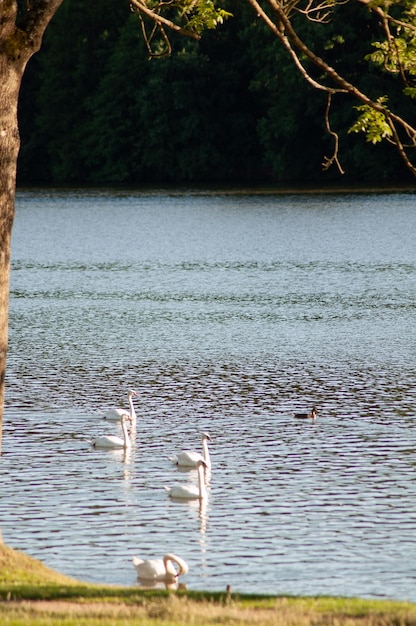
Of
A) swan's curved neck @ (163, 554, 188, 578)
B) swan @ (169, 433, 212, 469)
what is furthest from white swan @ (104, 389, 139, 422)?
swan's curved neck @ (163, 554, 188, 578)

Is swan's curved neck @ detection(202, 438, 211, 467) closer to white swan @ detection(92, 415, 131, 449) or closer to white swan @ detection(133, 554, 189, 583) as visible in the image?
white swan @ detection(92, 415, 131, 449)

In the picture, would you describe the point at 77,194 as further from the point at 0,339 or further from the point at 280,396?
the point at 0,339

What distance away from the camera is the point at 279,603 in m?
9.62

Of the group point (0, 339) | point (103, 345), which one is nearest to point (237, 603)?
point (0, 339)

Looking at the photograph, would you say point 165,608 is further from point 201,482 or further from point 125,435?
point 125,435

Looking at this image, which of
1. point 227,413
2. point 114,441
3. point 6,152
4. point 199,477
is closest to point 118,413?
point 114,441

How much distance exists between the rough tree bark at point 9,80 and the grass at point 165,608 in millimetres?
2637

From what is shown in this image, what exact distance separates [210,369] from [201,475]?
962cm

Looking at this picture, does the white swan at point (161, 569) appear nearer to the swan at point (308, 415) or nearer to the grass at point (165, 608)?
the grass at point (165, 608)

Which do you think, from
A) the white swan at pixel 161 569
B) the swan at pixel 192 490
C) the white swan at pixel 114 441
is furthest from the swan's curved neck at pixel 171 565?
the white swan at pixel 114 441

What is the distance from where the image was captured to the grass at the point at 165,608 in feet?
28.1

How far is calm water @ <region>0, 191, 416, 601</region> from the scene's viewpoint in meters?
14.1

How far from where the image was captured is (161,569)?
12.7 m

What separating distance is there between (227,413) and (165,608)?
12.4 metres
